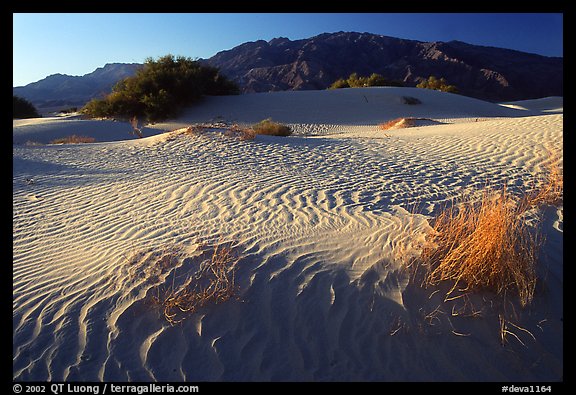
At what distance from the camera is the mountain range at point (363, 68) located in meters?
66.2

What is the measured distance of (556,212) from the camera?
482 centimetres

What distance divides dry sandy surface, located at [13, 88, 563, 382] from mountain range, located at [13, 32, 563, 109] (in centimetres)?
4739

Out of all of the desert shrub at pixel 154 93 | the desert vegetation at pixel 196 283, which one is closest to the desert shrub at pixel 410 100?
the desert shrub at pixel 154 93

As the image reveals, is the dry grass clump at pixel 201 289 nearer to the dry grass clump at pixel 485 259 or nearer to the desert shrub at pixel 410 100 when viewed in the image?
the dry grass clump at pixel 485 259

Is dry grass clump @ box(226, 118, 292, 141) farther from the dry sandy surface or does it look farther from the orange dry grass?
the orange dry grass

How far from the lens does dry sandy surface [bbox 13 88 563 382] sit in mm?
2902

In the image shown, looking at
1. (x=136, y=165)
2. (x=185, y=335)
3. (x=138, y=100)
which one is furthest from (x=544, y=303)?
(x=138, y=100)

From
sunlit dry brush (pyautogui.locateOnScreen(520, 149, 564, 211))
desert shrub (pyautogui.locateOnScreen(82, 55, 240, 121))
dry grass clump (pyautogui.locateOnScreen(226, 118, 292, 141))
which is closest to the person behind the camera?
sunlit dry brush (pyautogui.locateOnScreen(520, 149, 564, 211))

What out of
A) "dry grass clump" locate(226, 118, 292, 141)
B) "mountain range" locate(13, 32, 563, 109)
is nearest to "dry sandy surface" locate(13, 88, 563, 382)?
"dry grass clump" locate(226, 118, 292, 141)

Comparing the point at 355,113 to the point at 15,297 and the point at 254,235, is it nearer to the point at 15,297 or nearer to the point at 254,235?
the point at 254,235

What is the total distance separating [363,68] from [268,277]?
287ft
